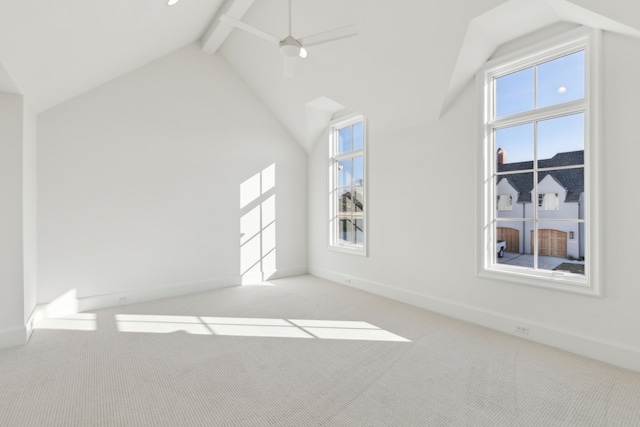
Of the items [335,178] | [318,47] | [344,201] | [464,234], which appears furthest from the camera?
[335,178]

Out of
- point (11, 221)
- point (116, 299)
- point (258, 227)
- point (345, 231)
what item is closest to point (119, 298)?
point (116, 299)

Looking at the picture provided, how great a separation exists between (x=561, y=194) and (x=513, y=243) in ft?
2.11

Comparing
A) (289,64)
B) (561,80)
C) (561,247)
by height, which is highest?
(289,64)

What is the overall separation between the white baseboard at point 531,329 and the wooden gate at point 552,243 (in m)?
0.68

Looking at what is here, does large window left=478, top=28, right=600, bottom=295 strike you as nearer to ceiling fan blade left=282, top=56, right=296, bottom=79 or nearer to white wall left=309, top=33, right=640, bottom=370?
white wall left=309, top=33, right=640, bottom=370

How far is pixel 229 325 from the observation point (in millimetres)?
3340

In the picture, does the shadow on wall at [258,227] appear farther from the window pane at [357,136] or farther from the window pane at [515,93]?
→ the window pane at [515,93]

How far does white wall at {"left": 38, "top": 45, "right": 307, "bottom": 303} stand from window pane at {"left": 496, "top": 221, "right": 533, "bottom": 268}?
3447 millimetres

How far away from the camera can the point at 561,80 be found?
9.27ft

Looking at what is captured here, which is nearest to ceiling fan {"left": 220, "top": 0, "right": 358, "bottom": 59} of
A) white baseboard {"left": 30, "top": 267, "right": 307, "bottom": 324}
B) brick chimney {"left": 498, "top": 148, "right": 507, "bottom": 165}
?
brick chimney {"left": 498, "top": 148, "right": 507, "bottom": 165}

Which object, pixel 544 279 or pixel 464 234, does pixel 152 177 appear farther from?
pixel 544 279

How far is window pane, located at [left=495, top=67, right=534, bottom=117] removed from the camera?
3053mm

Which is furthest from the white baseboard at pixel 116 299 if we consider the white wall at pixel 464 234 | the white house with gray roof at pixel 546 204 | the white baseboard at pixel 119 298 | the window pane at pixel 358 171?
the white house with gray roof at pixel 546 204

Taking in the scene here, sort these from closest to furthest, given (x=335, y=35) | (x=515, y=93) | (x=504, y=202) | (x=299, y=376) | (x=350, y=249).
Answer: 1. (x=299, y=376)
2. (x=335, y=35)
3. (x=515, y=93)
4. (x=504, y=202)
5. (x=350, y=249)
